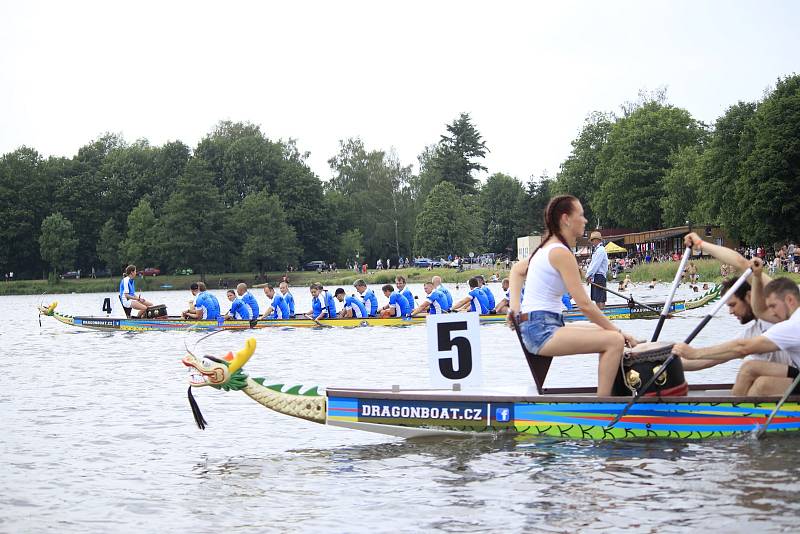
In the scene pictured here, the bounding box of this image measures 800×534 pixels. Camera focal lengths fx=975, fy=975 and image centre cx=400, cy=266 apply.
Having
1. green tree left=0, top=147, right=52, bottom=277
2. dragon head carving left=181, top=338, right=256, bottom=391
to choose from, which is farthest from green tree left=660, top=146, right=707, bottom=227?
dragon head carving left=181, top=338, right=256, bottom=391

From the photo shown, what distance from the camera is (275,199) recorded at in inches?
3912

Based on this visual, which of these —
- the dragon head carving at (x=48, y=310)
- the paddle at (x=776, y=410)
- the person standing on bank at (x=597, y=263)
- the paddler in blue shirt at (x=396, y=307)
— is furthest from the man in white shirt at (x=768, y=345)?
the dragon head carving at (x=48, y=310)

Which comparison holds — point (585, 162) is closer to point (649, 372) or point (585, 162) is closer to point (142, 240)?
point (142, 240)

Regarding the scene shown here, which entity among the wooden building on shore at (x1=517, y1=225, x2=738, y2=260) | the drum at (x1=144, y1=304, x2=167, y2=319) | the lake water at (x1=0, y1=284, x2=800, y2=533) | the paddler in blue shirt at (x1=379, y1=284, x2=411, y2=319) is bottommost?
the lake water at (x1=0, y1=284, x2=800, y2=533)

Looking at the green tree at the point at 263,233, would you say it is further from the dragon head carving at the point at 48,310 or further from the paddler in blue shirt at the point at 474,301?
the paddler in blue shirt at the point at 474,301

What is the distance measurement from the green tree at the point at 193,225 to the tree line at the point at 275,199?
0.46 feet

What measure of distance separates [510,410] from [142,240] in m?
91.9

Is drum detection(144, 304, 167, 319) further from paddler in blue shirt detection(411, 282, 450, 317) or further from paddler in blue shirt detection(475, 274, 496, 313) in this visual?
paddler in blue shirt detection(475, 274, 496, 313)

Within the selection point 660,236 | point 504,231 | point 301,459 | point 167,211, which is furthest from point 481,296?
point 504,231

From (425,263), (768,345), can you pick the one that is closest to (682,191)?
(425,263)

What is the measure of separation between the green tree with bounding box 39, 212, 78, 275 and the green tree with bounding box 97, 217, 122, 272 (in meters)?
2.79

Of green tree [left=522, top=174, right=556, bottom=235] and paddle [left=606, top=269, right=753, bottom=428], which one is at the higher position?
green tree [left=522, top=174, right=556, bottom=235]

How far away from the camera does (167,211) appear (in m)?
97.4

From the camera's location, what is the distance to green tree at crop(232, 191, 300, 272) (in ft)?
317
